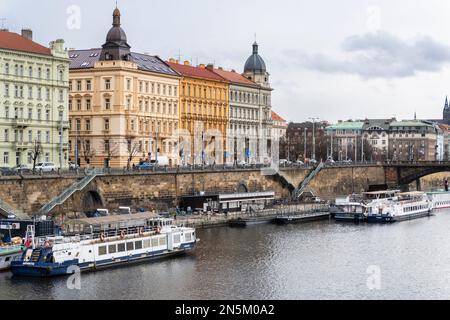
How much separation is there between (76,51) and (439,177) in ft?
251

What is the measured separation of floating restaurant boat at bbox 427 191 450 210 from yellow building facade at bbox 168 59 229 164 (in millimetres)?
28288

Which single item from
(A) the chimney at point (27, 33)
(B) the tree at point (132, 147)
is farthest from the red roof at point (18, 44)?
(B) the tree at point (132, 147)

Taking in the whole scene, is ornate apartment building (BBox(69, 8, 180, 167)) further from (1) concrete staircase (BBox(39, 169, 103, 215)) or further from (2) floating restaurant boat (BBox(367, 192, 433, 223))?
(2) floating restaurant boat (BBox(367, 192, 433, 223))

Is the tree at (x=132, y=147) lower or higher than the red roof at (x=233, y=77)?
lower

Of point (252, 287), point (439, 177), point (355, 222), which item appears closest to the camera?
point (252, 287)

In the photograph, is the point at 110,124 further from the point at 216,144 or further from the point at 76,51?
the point at 216,144

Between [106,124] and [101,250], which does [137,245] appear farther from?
[106,124]

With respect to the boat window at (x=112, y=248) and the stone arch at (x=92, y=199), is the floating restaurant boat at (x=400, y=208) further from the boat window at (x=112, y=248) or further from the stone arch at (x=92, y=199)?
the boat window at (x=112, y=248)

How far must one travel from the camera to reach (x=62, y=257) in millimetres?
59469

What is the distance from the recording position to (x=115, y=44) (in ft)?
361

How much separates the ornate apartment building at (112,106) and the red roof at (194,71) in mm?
10354

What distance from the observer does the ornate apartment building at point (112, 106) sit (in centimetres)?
10938

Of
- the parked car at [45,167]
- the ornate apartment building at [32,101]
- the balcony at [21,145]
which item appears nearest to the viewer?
the parked car at [45,167]
